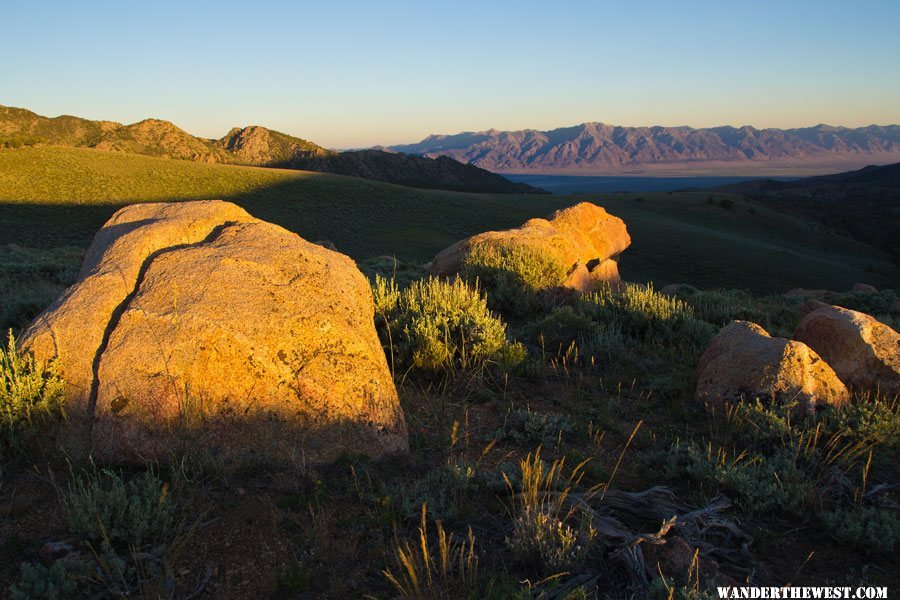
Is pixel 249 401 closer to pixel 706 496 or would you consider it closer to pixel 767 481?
pixel 706 496

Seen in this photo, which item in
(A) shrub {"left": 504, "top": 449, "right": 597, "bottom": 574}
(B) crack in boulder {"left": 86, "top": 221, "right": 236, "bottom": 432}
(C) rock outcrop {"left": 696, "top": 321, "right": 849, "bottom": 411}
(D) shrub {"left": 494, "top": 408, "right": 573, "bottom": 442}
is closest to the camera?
(A) shrub {"left": 504, "top": 449, "right": 597, "bottom": 574}

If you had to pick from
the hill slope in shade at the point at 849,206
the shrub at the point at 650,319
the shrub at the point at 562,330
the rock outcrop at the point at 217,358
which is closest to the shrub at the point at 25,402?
the rock outcrop at the point at 217,358

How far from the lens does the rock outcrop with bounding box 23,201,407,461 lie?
12.4ft

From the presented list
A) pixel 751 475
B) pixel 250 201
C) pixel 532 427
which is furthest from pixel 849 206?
pixel 532 427

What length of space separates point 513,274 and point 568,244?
2913mm

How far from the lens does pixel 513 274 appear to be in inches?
375

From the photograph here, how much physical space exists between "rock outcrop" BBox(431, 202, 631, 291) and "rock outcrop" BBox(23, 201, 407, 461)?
652cm

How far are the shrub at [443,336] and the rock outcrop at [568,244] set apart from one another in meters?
4.29

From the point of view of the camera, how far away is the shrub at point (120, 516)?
118 inches

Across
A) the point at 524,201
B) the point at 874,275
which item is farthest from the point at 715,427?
the point at 524,201

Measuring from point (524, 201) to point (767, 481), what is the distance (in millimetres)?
48362

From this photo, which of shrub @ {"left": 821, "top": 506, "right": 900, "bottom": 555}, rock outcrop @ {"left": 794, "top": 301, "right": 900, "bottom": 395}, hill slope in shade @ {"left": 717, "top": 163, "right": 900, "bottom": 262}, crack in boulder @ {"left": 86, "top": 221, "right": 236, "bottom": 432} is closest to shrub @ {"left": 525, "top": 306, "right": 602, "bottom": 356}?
rock outcrop @ {"left": 794, "top": 301, "right": 900, "bottom": 395}

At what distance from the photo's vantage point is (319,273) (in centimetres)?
482

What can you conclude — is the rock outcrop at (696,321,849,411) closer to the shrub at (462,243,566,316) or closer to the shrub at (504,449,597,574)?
the shrub at (504,449,597,574)
